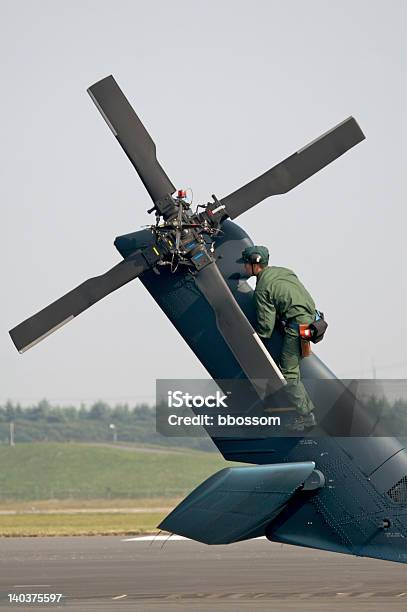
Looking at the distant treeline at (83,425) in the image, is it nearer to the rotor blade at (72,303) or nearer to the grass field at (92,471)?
the grass field at (92,471)

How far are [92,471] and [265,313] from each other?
102315 mm

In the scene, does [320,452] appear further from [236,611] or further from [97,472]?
[97,472]

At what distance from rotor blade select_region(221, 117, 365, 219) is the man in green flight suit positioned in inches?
44.8

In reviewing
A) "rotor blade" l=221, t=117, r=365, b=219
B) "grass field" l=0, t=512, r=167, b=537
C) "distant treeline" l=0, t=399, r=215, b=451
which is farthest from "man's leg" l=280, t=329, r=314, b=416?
"distant treeline" l=0, t=399, r=215, b=451

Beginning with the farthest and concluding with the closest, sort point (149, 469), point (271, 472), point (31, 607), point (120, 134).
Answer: point (149, 469)
point (31, 607)
point (120, 134)
point (271, 472)

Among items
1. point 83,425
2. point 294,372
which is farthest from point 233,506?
point 83,425

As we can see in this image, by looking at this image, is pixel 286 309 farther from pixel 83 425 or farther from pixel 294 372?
pixel 83 425

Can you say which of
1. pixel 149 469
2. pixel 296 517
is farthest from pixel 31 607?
pixel 149 469

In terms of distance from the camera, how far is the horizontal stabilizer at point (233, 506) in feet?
47.1

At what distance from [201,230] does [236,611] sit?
5.46 metres

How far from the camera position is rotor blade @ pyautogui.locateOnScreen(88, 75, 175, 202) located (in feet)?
51.5

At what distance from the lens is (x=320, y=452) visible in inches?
589

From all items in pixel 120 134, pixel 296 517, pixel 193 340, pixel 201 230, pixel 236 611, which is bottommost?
pixel 236 611

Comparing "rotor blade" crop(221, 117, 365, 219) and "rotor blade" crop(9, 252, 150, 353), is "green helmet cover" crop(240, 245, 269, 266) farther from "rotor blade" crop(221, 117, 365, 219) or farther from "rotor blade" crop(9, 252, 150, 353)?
"rotor blade" crop(9, 252, 150, 353)
